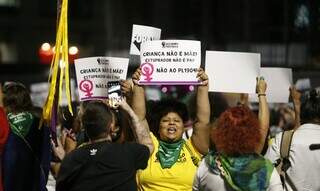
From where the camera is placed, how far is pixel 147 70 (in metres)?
6.54

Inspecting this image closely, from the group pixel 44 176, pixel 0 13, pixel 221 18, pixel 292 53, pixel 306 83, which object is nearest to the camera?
pixel 44 176

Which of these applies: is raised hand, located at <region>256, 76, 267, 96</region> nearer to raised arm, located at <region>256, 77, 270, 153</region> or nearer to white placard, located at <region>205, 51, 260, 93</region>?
raised arm, located at <region>256, 77, 270, 153</region>

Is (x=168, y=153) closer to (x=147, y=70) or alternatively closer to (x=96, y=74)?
(x=147, y=70)

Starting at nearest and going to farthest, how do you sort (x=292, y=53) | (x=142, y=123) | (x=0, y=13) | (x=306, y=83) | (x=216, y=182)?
(x=216, y=182) → (x=142, y=123) → (x=306, y=83) → (x=292, y=53) → (x=0, y=13)

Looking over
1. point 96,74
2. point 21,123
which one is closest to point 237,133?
point 96,74

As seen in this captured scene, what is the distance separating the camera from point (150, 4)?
31.1m

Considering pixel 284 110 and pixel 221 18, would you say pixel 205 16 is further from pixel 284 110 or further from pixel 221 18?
pixel 284 110

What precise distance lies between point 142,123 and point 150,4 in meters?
25.0

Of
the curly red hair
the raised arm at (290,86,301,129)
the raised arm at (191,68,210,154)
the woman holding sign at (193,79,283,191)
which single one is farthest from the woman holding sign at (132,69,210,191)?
the raised arm at (290,86,301,129)

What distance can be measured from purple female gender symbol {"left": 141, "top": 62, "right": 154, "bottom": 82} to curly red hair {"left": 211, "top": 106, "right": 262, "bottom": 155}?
3.68ft

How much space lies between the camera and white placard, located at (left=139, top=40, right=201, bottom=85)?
21.4ft

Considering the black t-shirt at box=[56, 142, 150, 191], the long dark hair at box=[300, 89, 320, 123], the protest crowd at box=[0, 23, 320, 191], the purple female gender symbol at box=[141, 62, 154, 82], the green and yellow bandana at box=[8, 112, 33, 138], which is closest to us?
the protest crowd at box=[0, 23, 320, 191]

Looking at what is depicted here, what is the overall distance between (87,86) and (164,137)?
87cm

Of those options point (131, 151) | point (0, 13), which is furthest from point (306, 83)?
point (0, 13)
